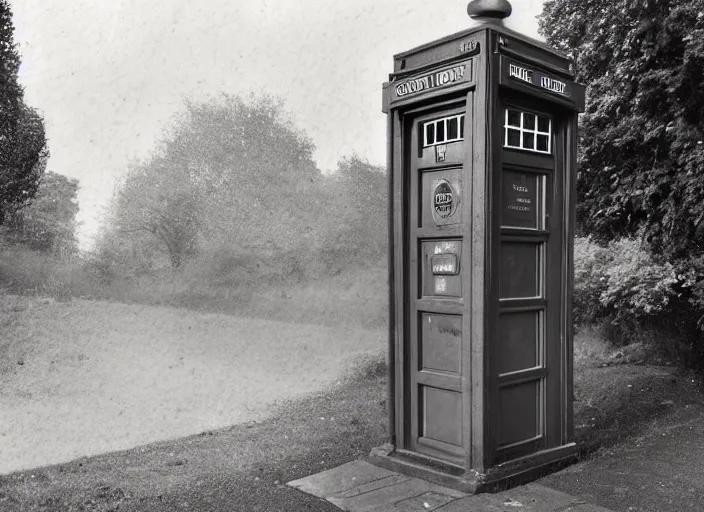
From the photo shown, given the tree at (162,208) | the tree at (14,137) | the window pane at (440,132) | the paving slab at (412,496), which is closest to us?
the paving slab at (412,496)

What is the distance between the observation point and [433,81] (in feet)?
13.3

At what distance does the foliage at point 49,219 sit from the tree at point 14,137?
0.32 ft

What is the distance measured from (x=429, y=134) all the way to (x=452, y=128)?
0.65 feet

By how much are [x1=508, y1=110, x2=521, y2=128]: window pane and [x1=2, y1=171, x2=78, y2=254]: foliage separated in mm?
4316

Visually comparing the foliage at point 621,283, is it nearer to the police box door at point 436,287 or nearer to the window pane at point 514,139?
the window pane at point 514,139

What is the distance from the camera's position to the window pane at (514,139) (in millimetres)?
4078

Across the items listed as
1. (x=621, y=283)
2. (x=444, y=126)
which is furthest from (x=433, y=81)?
(x=621, y=283)

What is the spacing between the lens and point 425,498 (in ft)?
12.5

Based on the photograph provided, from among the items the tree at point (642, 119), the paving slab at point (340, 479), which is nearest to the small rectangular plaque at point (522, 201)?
the paving slab at point (340, 479)

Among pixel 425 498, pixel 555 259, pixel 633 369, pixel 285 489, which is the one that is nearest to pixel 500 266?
pixel 555 259

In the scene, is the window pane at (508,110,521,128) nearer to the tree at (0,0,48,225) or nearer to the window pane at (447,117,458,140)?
the window pane at (447,117,458,140)

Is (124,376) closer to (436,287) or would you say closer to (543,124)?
(436,287)

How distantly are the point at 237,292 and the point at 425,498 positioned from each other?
465 cm

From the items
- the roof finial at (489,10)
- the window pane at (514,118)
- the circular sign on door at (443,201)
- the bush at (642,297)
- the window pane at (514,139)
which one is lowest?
the bush at (642,297)
